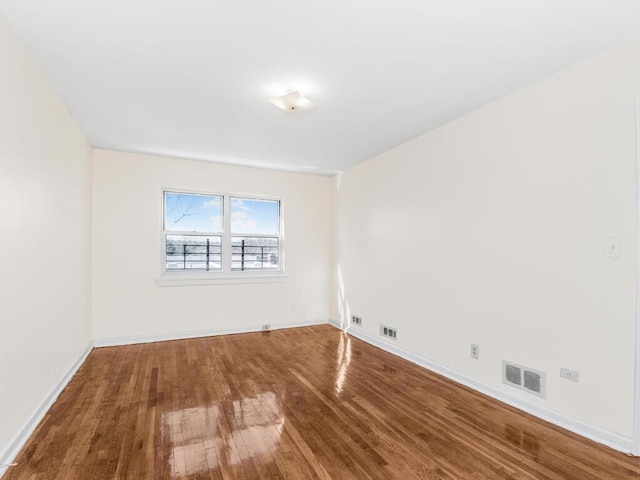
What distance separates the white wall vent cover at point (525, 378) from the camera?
2473 mm

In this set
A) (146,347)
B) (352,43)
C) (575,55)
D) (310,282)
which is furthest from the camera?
(310,282)

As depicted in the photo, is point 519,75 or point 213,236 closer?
point 519,75

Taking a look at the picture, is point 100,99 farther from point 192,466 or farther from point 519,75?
point 519,75

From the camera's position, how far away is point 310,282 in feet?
18.2

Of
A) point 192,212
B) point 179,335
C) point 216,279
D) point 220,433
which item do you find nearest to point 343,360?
point 220,433

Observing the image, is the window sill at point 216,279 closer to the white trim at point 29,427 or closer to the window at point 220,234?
the window at point 220,234

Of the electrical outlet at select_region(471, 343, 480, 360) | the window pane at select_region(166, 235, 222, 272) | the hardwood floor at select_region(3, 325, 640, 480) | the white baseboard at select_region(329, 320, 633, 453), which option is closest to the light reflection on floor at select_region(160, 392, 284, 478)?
the hardwood floor at select_region(3, 325, 640, 480)

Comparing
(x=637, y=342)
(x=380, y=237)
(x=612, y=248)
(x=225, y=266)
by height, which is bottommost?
(x=637, y=342)

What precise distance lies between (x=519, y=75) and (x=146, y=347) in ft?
16.0

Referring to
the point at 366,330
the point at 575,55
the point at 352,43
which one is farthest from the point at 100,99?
the point at 366,330

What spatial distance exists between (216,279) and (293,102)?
3.06 m

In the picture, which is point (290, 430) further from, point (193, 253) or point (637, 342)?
point (193, 253)

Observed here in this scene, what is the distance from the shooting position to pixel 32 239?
2260mm

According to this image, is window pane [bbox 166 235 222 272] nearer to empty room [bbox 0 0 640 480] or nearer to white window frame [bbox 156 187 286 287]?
white window frame [bbox 156 187 286 287]
